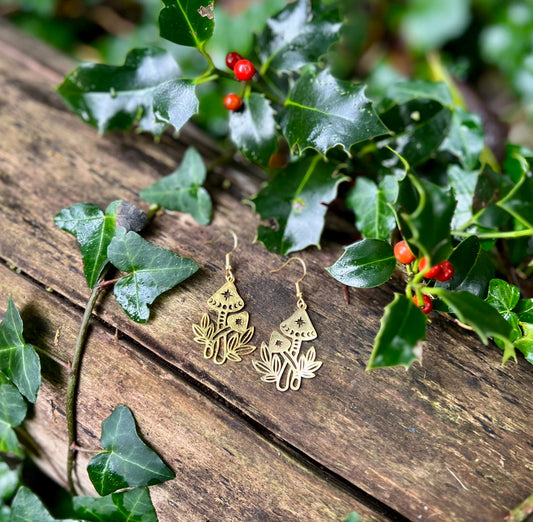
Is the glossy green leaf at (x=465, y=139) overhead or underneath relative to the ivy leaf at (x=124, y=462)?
overhead

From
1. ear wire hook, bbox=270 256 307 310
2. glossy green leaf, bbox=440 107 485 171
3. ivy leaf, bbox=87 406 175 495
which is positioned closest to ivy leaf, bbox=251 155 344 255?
ear wire hook, bbox=270 256 307 310

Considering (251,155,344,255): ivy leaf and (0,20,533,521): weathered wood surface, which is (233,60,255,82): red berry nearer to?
(251,155,344,255): ivy leaf

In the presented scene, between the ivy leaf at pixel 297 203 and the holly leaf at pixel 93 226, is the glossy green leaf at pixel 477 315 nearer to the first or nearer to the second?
the ivy leaf at pixel 297 203

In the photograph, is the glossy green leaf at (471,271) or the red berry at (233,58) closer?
the glossy green leaf at (471,271)

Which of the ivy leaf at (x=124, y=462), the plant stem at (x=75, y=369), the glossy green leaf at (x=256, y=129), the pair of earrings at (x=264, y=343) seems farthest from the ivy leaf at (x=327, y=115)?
the ivy leaf at (x=124, y=462)

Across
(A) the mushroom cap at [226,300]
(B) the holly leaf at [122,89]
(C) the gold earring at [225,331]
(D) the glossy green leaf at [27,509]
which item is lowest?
(D) the glossy green leaf at [27,509]

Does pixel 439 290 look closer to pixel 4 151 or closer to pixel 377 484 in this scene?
pixel 377 484

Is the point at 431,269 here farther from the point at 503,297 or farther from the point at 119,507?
the point at 119,507
